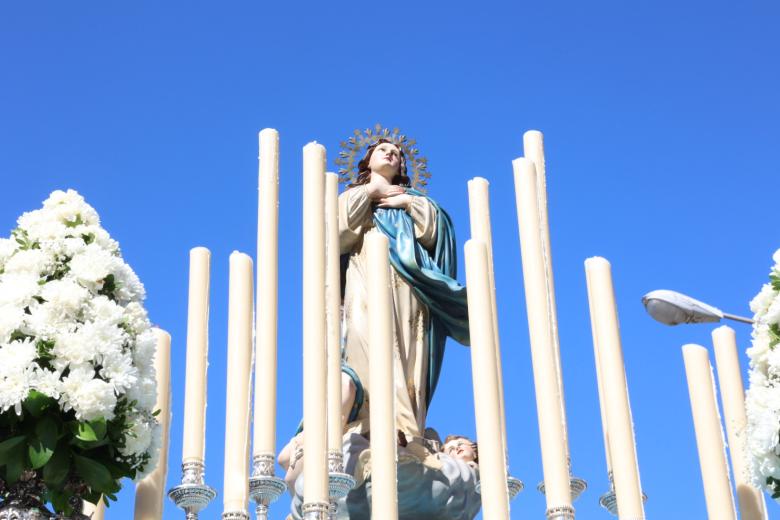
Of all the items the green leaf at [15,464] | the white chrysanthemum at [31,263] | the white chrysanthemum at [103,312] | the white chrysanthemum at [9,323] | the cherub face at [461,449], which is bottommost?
the green leaf at [15,464]

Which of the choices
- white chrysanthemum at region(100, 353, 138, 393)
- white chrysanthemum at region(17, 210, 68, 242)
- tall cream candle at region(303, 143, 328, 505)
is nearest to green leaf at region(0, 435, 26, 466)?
white chrysanthemum at region(100, 353, 138, 393)

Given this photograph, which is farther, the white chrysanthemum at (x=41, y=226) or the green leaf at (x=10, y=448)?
the white chrysanthemum at (x=41, y=226)

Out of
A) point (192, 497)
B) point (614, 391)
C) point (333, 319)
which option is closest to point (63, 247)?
point (192, 497)

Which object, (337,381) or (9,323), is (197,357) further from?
(9,323)

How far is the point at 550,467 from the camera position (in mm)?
5922

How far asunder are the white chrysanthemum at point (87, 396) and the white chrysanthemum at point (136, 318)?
41cm

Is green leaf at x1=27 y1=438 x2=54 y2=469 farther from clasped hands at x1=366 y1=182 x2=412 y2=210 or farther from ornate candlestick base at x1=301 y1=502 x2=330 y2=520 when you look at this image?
clasped hands at x1=366 y1=182 x2=412 y2=210

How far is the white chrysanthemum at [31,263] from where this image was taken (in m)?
5.17

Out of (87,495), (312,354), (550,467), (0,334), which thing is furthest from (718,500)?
(0,334)

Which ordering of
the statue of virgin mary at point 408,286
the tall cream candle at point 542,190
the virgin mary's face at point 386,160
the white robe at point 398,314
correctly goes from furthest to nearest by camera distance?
the virgin mary's face at point 386,160 → the statue of virgin mary at point 408,286 → the white robe at point 398,314 → the tall cream candle at point 542,190

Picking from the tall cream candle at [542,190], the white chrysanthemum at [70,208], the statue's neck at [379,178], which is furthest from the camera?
the statue's neck at [379,178]

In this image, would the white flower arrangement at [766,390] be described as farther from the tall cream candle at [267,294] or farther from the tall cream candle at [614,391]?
the tall cream candle at [267,294]

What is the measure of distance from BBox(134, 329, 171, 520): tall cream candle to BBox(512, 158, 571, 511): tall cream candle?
161 cm

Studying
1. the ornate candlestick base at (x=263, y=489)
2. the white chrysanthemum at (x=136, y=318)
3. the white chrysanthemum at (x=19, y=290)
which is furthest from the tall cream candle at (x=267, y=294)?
the white chrysanthemum at (x=19, y=290)
